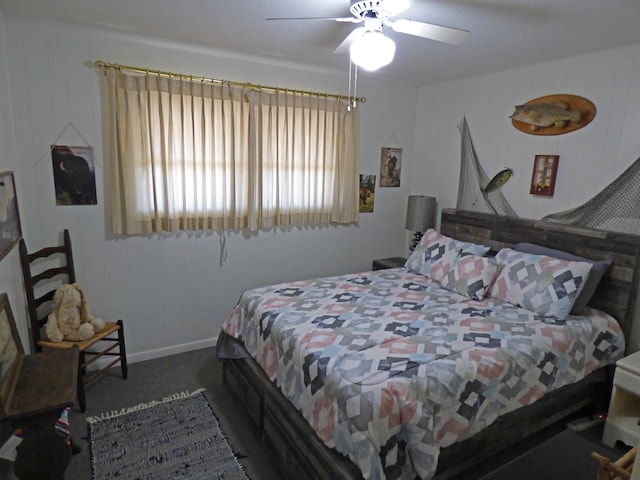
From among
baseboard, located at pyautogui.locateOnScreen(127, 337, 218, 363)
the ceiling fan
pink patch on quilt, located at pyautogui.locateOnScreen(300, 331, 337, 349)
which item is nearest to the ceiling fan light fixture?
the ceiling fan

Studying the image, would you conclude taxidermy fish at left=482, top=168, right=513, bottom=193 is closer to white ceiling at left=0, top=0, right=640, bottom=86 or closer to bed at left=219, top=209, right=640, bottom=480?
bed at left=219, top=209, right=640, bottom=480

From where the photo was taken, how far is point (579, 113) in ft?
9.11

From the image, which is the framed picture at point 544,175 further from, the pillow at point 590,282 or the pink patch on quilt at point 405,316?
the pink patch on quilt at point 405,316

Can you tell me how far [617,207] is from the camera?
103 inches

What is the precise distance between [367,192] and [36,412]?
10.3 feet

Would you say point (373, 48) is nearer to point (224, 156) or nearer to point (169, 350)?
point (224, 156)

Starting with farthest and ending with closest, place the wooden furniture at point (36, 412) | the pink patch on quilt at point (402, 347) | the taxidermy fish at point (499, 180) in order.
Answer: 1. the taxidermy fish at point (499, 180)
2. the pink patch on quilt at point (402, 347)
3. the wooden furniture at point (36, 412)

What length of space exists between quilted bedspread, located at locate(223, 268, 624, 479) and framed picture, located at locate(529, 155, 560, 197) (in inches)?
38.7

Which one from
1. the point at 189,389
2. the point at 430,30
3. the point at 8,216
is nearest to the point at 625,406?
the point at 430,30

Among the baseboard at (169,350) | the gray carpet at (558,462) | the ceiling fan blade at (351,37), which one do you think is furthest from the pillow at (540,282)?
the baseboard at (169,350)

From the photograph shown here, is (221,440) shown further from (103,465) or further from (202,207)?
(202,207)

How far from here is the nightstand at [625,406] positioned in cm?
216

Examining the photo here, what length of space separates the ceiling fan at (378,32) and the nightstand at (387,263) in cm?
227

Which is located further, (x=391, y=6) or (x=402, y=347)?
(x=402, y=347)
